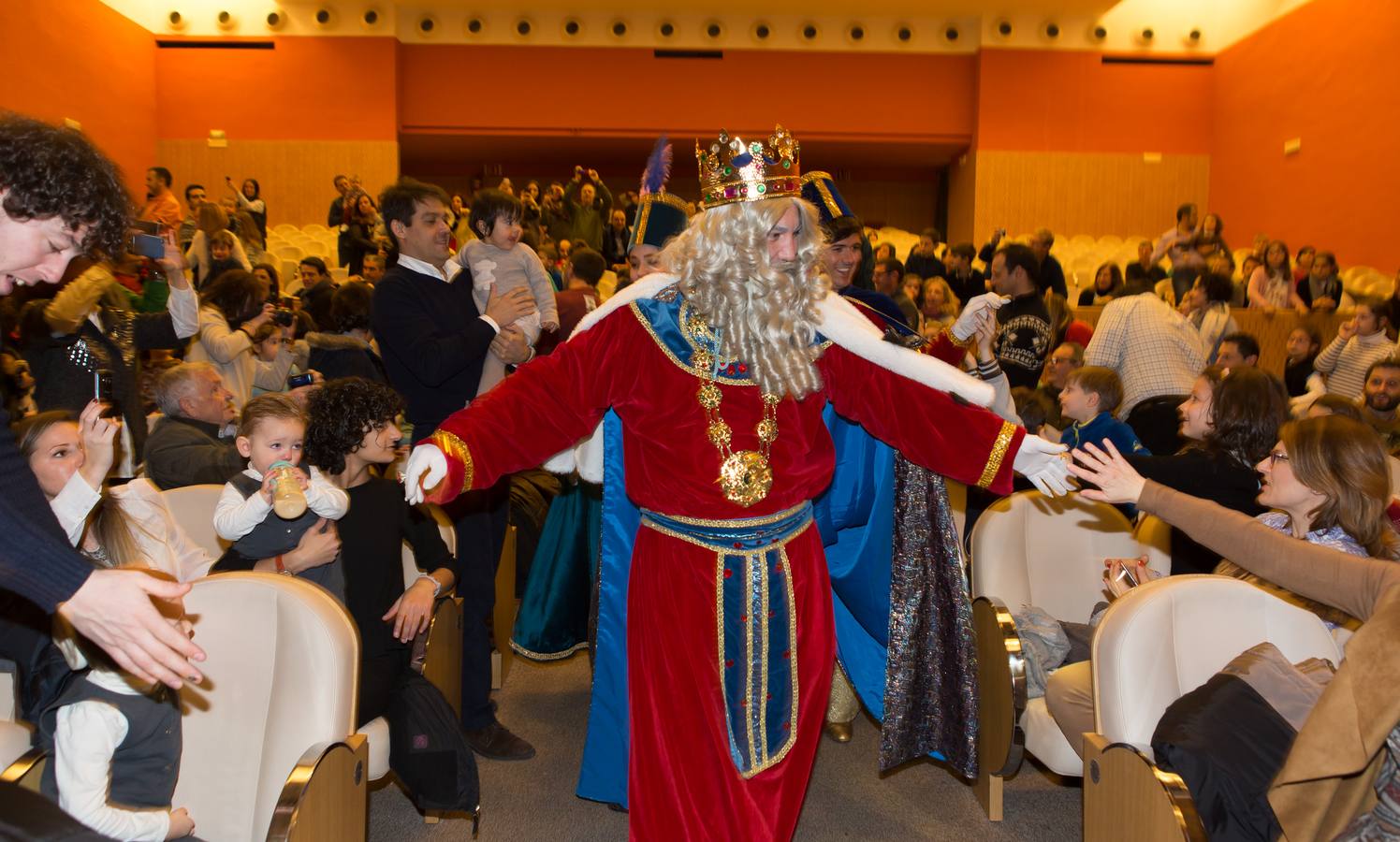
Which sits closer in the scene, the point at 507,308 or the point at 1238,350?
the point at 507,308

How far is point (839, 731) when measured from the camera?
13.0ft

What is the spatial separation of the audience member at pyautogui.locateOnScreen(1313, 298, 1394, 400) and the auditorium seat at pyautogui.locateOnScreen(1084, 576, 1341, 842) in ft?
17.0

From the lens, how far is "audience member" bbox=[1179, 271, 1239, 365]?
6.59 m

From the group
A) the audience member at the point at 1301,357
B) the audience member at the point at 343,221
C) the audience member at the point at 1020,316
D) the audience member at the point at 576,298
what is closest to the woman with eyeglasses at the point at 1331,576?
the audience member at the point at 1020,316

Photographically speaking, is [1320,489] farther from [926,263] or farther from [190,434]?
[926,263]

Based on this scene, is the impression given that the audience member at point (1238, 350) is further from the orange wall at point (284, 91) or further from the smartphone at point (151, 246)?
the orange wall at point (284, 91)

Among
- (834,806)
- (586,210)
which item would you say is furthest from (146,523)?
(586,210)

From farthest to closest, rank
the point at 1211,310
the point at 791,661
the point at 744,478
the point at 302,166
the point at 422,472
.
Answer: the point at 302,166 < the point at 1211,310 < the point at 791,661 < the point at 744,478 < the point at 422,472

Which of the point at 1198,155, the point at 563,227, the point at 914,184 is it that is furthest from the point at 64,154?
the point at 914,184

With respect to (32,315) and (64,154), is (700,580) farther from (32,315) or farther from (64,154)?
(32,315)

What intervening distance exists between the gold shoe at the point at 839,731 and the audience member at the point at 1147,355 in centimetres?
219

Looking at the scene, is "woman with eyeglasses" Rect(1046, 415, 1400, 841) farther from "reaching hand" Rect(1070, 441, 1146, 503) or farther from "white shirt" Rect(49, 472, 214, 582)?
"white shirt" Rect(49, 472, 214, 582)

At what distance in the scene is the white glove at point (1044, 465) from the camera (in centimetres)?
260

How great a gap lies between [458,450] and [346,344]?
2.44m
